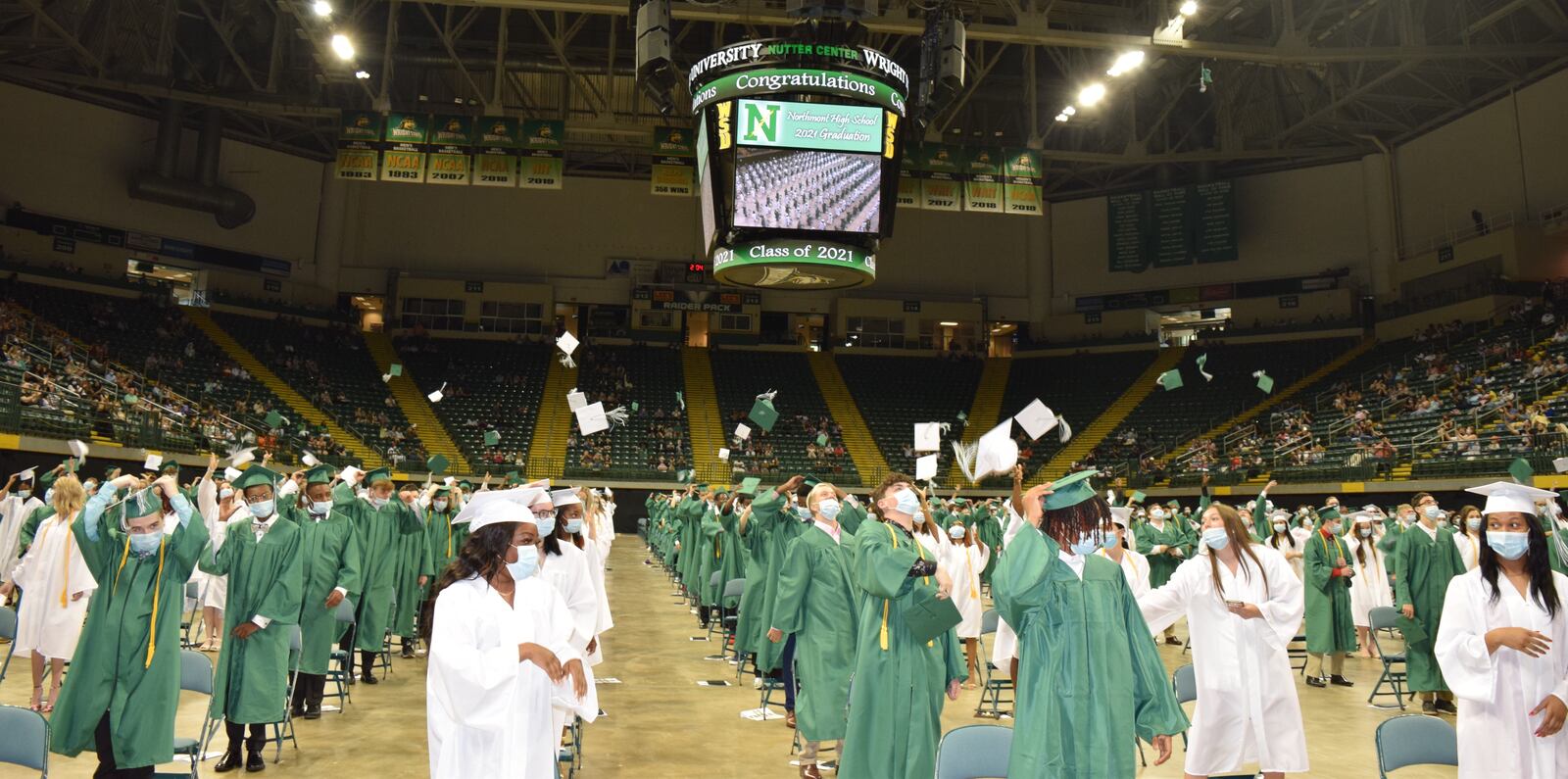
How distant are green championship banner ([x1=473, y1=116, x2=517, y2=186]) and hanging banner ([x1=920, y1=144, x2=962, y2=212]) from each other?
9.03 m

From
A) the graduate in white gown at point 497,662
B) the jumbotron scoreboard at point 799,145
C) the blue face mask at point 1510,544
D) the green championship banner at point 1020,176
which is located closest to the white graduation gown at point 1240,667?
the blue face mask at point 1510,544

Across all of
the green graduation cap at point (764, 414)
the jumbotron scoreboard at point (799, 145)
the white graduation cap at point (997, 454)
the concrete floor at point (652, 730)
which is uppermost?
the jumbotron scoreboard at point (799, 145)

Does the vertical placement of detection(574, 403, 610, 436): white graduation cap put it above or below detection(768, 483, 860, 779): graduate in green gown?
above

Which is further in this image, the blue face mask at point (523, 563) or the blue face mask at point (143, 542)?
the blue face mask at point (143, 542)

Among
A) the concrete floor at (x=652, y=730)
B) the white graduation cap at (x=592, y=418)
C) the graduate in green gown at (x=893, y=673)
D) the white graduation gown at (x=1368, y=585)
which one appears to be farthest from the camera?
the white graduation gown at (x=1368, y=585)

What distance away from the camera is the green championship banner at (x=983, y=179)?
72.4 ft

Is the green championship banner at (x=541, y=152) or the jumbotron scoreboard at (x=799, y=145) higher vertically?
the green championship banner at (x=541, y=152)

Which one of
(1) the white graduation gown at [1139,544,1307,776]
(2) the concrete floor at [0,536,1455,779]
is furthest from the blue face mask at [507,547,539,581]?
(1) the white graduation gown at [1139,544,1307,776]

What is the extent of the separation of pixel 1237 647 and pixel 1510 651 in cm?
126

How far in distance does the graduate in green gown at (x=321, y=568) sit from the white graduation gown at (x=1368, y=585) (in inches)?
513

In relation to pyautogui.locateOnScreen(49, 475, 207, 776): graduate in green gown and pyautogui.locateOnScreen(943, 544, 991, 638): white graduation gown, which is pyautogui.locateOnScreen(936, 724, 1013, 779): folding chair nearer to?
pyautogui.locateOnScreen(49, 475, 207, 776): graduate in green gown

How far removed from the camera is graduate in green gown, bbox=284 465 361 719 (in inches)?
284

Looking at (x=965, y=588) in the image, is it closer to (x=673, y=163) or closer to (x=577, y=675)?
(x=577, y=675)

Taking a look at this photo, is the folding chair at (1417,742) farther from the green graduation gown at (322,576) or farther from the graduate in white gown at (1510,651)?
the green graduation gown at (322,576)
